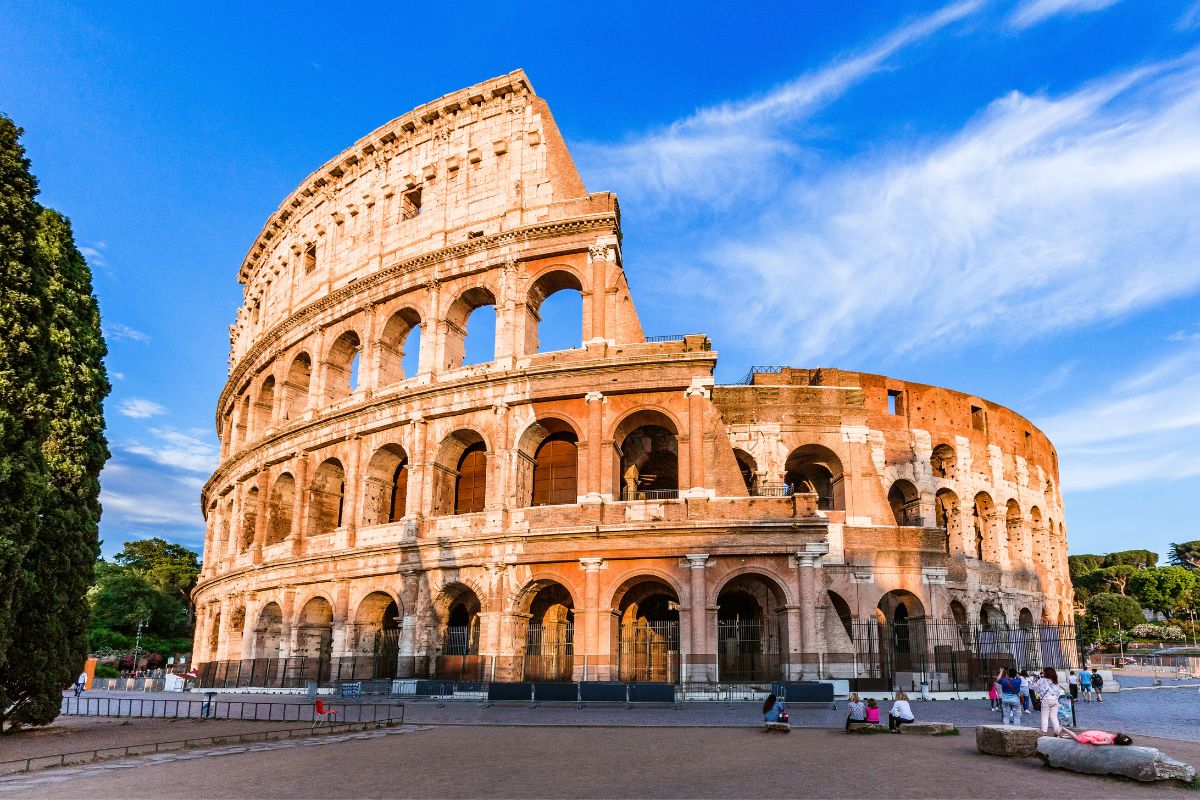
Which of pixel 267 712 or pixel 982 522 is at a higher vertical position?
pixel 982 522

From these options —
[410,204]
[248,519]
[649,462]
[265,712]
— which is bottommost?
[265,712]

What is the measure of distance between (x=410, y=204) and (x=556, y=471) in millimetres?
11596

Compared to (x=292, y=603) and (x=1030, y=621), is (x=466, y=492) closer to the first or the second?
(x=292, y=603)

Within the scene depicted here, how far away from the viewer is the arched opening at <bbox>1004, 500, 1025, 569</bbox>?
32875mm

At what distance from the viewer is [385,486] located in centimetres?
2623

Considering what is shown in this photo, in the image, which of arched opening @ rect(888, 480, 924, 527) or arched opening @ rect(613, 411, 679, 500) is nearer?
arched opening @ rect(613, 411, 679, 500)

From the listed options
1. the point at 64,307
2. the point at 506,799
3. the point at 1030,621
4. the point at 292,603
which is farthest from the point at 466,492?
the point at 1030,621

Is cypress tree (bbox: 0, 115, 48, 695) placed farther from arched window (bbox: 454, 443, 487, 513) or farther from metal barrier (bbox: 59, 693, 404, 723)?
arched window (bbox: 454, 443, 487, 513)

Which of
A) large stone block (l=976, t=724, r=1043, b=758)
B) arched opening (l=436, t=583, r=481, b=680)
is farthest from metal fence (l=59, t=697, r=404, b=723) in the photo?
large stone block (l=976, t=724, r=1043, b=758)

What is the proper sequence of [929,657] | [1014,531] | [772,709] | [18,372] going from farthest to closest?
[1014,531] < [929,657] < [772,709] < [18,372]

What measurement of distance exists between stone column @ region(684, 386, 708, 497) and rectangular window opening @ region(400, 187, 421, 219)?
1260 cm

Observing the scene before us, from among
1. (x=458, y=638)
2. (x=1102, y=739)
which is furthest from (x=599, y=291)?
(x=1102, y=739)

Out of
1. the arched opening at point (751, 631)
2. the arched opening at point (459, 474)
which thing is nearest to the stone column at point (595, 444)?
the arched opening at point (459, 474)

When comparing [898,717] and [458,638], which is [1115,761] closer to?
[898,717]
